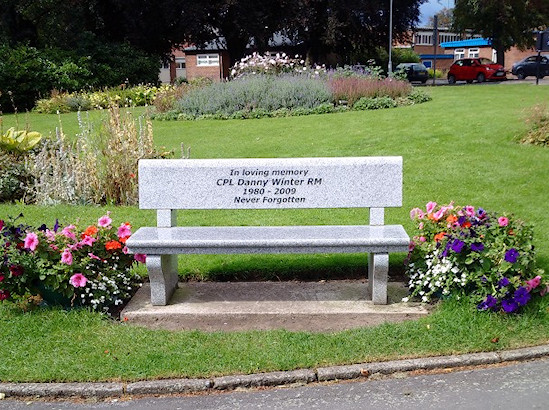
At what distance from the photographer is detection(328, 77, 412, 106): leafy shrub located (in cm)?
1691

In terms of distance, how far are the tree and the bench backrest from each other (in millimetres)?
36045

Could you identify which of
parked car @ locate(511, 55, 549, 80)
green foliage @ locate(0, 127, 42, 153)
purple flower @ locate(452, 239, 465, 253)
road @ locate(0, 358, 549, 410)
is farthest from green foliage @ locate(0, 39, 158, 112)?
→ parked car @ locate(511, 55, 549, 80)

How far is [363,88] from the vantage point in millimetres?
17156

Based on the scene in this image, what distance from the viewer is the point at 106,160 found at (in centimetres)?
821

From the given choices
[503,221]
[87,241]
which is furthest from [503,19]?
[87,241]

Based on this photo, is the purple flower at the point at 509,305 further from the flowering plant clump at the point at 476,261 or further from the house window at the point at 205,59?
the house window at the point at 205,59

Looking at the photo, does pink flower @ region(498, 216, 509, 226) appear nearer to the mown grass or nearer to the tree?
the mown grass

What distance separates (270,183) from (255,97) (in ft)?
39.7

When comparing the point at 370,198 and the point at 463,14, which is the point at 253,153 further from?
the point at 463,14

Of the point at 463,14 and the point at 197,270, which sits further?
the point at 463,14

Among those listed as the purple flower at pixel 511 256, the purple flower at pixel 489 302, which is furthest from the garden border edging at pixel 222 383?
the purple flower at pixel 511 256

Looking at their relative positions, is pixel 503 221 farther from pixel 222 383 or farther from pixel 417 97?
pixel 417 97

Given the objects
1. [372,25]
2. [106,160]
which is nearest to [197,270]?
[106,160]

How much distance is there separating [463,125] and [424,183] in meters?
3.36
